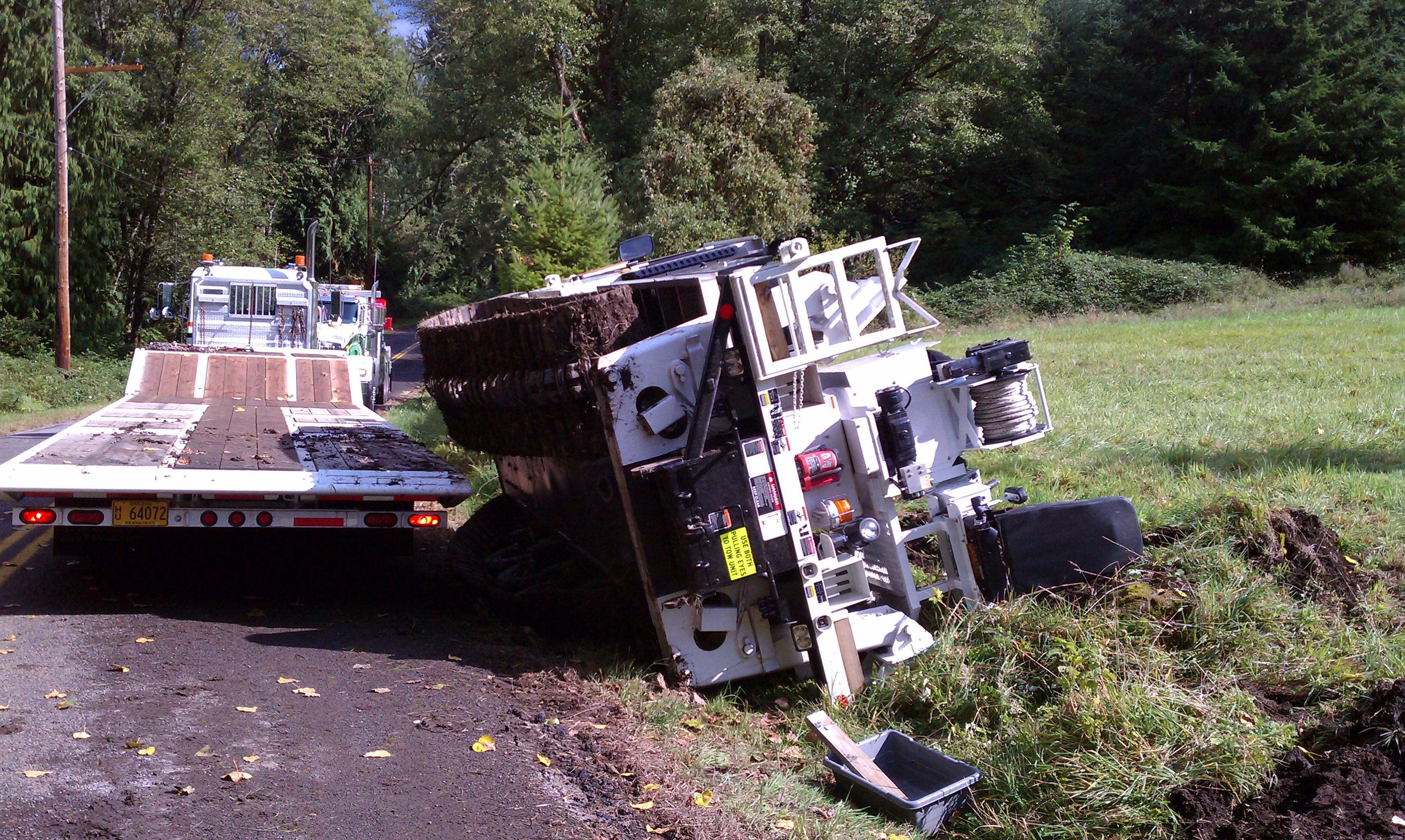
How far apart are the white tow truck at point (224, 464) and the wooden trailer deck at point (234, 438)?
0.05 feet

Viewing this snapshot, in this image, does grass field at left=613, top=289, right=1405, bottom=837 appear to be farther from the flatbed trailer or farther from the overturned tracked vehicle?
the flatbed trailer

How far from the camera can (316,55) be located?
36438 millimetres

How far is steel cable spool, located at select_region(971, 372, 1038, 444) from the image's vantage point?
17.4 ft

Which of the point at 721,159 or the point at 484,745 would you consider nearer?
the point at 484,745

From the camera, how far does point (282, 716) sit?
4.63 m

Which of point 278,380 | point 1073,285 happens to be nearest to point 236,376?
point 278,380

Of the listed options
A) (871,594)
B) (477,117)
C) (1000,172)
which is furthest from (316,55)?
(871,594)

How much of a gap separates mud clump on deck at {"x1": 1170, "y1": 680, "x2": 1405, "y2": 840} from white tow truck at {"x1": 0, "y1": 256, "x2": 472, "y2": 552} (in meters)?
4.25

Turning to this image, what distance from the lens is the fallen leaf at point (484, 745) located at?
4.37m

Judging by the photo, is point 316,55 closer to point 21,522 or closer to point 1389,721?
point 21,522

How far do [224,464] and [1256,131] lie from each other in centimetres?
3171

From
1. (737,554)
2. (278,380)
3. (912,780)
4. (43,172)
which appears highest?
(43,172)

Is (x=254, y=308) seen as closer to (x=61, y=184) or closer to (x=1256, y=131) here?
(x=61, y=184)

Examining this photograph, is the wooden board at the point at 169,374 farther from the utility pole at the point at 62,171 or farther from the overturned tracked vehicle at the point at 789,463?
the utility pole at the point at 62,171
